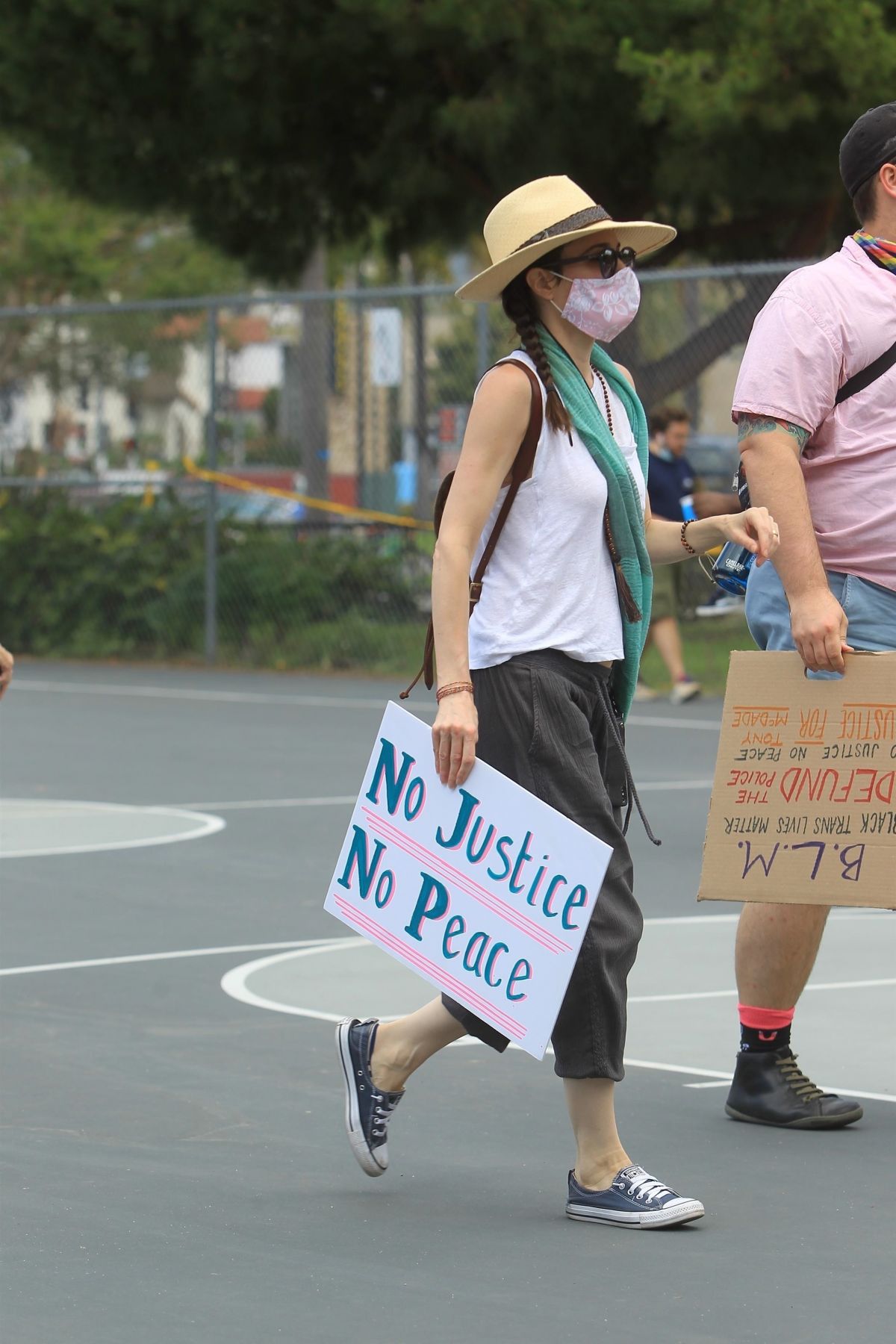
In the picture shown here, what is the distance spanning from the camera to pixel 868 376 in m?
5.30

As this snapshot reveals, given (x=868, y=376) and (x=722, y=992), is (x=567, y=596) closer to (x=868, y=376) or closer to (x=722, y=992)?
(x=868, y=376)

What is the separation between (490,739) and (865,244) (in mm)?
1471

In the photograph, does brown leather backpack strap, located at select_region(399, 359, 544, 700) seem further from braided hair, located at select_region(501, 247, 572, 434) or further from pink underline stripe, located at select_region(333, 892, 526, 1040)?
pink underline stripe, located at select_region(333, 892, 526, 1040)

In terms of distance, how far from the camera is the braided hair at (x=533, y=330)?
187 inches

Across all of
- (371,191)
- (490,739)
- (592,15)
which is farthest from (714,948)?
(371,191)

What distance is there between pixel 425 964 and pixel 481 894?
0.19m

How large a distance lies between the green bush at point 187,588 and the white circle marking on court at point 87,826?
305 inches

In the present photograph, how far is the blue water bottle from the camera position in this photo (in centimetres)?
536

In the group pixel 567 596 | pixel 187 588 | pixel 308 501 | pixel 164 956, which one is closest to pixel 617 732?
pixel 567 596

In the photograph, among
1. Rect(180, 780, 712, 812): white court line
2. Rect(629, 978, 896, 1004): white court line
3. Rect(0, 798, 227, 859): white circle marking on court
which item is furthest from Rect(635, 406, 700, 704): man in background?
Rect(629, 978, 896, 1004): white court line

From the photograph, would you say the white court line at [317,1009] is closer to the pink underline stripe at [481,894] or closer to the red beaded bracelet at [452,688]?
the pink underline stripe at [481,894]

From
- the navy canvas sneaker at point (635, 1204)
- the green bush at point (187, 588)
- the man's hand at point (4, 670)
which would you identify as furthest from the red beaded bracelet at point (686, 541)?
the green bush at point (187, 588)

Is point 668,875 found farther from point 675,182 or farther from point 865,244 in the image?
point 675,182

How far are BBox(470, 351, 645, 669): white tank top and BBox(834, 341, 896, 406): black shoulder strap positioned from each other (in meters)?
0.77
